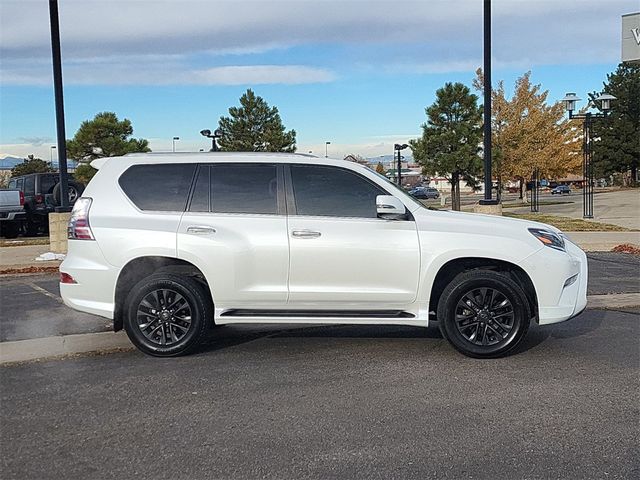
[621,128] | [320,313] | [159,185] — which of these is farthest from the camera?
[621,128]

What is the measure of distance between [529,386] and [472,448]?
4.56ft

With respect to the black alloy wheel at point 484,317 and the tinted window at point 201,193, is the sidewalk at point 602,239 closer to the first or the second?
the black alloy wheel at point 484,317

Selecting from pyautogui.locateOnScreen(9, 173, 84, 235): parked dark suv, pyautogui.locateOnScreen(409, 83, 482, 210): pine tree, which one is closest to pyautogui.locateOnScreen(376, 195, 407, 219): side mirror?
pyautogui.locateOnScreen(9, 173, 84, 235): parked dark suv

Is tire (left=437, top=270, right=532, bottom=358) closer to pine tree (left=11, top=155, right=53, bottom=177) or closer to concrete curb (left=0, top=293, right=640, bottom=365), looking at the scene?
concrete curb (left=0, top=293, right=640, bottom=365)

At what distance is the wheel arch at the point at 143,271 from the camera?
626 cm

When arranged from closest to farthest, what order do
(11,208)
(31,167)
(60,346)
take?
(60,346) < (11,208) < (31,167)

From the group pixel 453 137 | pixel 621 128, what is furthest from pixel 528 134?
pixel 621 128

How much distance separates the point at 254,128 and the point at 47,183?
1810cm

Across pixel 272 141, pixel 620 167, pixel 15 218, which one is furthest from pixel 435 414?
pixel 620 167

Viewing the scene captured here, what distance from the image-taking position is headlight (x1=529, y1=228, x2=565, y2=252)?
6145 mm

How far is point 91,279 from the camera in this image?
623cm

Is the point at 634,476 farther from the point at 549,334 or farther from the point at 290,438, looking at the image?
the point at 549,334

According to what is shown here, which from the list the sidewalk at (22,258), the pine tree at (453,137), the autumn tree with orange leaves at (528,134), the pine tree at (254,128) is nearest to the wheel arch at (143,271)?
the sidewalk at (22,258)

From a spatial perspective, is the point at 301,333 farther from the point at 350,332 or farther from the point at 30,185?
the point at 30,185
